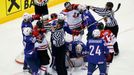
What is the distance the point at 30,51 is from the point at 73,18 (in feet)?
4.33

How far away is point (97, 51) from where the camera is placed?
23.9 feet

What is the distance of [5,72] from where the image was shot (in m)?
8.55

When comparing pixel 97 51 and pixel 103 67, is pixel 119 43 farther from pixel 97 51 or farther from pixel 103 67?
pixel 97 51

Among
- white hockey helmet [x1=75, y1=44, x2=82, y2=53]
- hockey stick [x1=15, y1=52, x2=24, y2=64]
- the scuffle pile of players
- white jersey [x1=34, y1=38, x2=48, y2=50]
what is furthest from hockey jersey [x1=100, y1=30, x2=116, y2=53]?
hockey stick [x1=15, y1=52, x2=24, y2=64]

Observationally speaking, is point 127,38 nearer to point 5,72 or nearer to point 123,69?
point 123,69

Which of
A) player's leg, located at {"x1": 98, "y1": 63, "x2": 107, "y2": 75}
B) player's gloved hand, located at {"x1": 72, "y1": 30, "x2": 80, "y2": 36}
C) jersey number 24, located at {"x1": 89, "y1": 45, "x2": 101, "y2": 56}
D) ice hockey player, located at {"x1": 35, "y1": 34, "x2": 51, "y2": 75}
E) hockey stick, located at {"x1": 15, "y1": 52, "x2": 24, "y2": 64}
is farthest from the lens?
hockey stick, located at {"x1": 15, "y1": 52, "x2": 24, "y2": 64}

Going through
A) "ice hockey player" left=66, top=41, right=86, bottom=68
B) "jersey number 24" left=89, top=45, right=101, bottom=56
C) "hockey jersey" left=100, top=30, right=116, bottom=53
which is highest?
"hockey jersey" left=100, top=30, right=116, bottom=53

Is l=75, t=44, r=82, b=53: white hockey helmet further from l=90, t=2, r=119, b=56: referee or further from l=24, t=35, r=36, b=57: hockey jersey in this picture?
l=24, t=35, r=36, b=57: hockey jersey

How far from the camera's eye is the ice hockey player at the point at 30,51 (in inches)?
307

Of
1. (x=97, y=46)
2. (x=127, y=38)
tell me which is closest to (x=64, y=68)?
(x=97, y=46)

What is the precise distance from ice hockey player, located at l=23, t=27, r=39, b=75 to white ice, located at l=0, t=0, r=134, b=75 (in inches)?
27.9

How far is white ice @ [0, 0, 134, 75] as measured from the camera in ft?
28.2

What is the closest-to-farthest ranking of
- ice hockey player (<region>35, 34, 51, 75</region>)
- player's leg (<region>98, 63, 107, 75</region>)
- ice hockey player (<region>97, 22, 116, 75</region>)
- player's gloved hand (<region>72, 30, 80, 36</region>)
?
player's leg (<region>98, 63, 107, 75</region>)
ice hockey player (<region>97, 22, 116, 75</region>)
ice hockey player (<region>35, 34, 51, 75</region>)
player's gloved hand (<region>72, 30, 80, 36</region>)

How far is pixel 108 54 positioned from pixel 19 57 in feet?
7.45
